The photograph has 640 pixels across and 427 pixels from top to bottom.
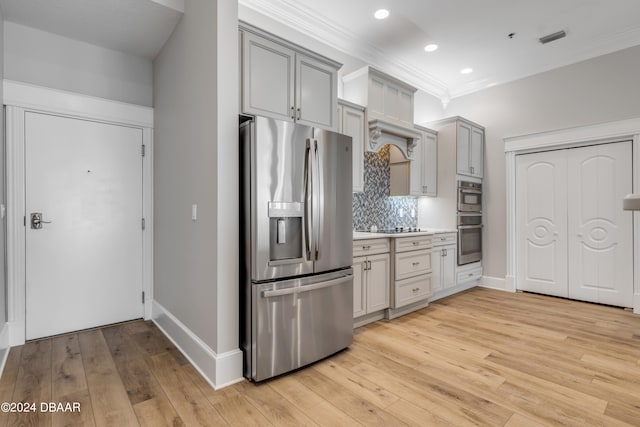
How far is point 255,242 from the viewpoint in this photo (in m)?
2.10

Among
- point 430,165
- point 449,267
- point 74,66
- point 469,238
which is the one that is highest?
point 74,66

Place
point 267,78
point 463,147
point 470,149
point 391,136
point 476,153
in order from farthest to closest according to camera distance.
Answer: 1. point 476,153
2. point 470,149
3. point 463,147
4. point 391,136
5. point 267,78

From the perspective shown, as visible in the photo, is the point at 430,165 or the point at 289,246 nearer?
the point at 289,246

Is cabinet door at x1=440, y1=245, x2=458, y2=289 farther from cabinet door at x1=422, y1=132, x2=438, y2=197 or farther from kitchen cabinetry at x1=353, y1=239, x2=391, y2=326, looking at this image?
kitchen cabinetry at x1=353, y1=239, x2=391, y2=326

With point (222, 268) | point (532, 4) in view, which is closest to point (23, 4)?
point (222, 268)

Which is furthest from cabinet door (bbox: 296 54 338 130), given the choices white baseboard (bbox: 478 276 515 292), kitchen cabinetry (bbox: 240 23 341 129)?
white baseboard (bbox: 478 276 515 292)

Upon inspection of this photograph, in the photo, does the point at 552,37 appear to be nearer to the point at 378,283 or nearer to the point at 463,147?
the point at 463,147

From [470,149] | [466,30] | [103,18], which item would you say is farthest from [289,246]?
[470,149]

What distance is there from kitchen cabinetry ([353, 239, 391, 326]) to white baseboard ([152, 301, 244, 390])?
49.3 inches

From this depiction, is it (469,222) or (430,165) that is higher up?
(430,165)

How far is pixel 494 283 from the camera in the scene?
15.9 ft

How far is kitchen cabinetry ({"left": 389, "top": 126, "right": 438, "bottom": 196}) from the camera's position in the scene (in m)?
4.32

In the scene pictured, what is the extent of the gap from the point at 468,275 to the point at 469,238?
0.53 metres

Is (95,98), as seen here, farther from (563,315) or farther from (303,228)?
(563,315)
